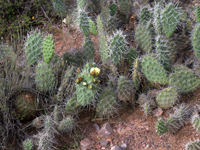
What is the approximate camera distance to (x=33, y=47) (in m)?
3.08

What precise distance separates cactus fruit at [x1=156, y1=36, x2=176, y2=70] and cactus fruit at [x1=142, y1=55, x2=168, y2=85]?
0.54 ft

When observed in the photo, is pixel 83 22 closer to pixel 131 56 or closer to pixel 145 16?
pixel 131 56

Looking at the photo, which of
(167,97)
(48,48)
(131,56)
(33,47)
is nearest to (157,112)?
(167,97)

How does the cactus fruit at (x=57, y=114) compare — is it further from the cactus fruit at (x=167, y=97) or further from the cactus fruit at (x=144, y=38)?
the cactus fruit at (x=144, y=38)

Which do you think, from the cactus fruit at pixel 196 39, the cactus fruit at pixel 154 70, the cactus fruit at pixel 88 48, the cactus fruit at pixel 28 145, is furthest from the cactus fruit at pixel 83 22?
the cactus fruit at pixel 28 145

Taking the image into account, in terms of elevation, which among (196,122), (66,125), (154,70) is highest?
(154,70)

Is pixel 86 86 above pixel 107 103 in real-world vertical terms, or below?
above

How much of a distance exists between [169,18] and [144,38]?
1.44ft

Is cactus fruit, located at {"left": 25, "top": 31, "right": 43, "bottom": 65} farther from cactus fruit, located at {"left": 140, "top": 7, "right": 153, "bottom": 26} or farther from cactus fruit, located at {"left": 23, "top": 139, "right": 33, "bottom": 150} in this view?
cactus fruit, located at {"left": 140, "top": 7, "right": 153, "bottom": 26}

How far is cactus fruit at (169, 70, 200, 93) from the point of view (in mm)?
2664

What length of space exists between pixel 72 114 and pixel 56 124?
251mm

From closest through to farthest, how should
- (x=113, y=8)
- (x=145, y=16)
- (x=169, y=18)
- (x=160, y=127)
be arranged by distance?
(x=160, y=127) → (x=169, y=18) → (x=145, y=16) → (x=113, y=8)

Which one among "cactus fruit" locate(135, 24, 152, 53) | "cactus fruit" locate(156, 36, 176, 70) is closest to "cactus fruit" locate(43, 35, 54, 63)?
"cactus fruit" locate(135, 24, 152, 53)

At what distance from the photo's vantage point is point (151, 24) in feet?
10.5
